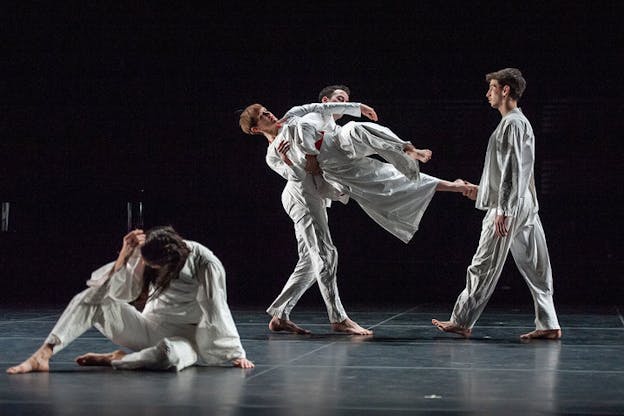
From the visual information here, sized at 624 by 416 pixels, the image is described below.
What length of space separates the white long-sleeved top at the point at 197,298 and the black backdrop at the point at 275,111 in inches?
179

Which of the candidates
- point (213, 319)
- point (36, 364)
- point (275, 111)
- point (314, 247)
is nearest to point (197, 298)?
point (213, 319)

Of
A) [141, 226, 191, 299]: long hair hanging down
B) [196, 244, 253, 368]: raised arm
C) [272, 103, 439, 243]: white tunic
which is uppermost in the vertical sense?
[272, 103, 439, 243]: white tunic

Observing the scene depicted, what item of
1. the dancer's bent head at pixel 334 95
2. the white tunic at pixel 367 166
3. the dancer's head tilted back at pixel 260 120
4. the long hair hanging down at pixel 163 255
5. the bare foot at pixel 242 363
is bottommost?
the bare foot at pixel 242 363

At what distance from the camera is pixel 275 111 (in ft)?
28.7

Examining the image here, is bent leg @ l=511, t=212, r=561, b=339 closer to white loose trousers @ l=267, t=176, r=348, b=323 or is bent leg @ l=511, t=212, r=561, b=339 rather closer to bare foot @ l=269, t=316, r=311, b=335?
white loose trousers @ l=267, t=176, r=348, b=323

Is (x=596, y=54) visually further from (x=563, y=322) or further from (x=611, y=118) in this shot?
(x=563, y=322)

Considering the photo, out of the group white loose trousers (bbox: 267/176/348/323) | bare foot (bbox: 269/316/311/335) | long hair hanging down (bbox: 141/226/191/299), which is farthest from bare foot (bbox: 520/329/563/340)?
long hair hanging down (bbox: 141/226/191/299)

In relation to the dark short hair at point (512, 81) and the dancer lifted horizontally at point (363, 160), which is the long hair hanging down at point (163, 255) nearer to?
the dancer lifted horizontally at point (363, 160)

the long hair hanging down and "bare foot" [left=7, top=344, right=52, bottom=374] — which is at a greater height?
the long hair hanging down

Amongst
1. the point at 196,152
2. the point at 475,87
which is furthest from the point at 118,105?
the point at 475,87

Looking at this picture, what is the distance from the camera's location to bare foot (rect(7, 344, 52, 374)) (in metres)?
3.69

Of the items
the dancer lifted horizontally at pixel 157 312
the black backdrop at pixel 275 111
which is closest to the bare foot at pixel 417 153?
the dancer lifted horizontally at pixel 157 312

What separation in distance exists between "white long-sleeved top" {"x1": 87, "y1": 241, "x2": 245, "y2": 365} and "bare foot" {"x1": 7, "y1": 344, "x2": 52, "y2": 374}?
0.26m

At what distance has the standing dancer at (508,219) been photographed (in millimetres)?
4742
